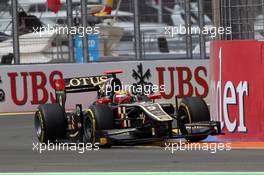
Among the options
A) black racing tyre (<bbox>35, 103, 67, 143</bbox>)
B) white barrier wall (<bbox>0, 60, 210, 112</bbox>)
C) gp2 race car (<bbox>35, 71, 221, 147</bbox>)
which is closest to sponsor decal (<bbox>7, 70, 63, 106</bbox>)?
white barrier wall (<bbox>0, 60, 210, 112</bbox>)

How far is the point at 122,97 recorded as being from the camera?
13.5 meters

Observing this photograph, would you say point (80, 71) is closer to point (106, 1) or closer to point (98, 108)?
point (106, 1)

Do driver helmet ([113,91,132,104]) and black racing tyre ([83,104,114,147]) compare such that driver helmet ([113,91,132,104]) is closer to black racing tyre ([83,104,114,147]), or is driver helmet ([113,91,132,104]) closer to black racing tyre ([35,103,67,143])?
black racing tyre ([83,104,114,147])

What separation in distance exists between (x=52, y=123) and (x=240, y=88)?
2.96 meters

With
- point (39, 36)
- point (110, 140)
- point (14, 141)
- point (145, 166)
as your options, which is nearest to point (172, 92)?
point (39, 36)

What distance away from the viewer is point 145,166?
10.4m

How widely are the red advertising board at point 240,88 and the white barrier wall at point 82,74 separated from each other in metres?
6.31

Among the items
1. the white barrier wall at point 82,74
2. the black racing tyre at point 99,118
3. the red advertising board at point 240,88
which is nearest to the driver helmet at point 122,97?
the black racing tyre at point 99,118

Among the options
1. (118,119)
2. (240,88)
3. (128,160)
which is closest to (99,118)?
(118,119)

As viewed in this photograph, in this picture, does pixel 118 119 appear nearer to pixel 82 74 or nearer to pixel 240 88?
pixel 240 88

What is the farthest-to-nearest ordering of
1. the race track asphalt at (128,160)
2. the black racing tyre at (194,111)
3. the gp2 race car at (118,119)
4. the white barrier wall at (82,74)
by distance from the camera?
the white barrier wall at (82,74) → the black racing tyre at (194,111) → the gp2 race car at (118,119) → the race track asphalt at (128,160)

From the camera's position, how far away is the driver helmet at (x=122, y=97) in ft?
44.1

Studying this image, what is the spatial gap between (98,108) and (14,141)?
233 centimetres

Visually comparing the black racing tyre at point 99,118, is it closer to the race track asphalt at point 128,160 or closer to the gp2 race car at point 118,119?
the gp2 race car at point 118,119
